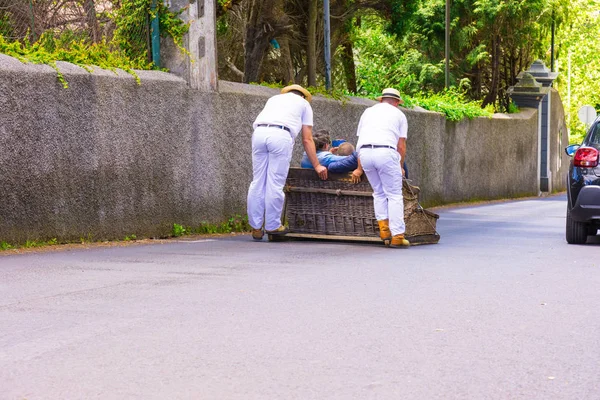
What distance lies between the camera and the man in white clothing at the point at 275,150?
11.9 metres

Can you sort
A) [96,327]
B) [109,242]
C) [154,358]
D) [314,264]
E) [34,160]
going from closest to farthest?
[154,358]
[96,327]
[314,264]
[34,160]
[109,242]

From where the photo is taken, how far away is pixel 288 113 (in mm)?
11984

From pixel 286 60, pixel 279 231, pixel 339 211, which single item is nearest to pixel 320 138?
pixel 339 211

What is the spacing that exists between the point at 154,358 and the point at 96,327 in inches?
34.3

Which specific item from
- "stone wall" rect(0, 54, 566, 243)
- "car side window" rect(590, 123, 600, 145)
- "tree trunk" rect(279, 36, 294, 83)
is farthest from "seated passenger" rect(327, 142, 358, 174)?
"tree trunk" rect(279, 36, 294, 83)

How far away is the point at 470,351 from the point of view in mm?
5609

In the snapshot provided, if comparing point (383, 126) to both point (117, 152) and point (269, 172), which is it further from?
point (117, 152)

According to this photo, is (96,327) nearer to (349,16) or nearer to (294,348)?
(294,348)

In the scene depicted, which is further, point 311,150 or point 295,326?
point 311,150

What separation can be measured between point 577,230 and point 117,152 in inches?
202

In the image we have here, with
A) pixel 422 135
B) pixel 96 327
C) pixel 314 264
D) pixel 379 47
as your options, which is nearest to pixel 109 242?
pixel 314 264

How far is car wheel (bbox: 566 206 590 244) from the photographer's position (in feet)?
40.9

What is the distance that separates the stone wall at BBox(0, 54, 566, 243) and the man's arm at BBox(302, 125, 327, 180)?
5.26 feet

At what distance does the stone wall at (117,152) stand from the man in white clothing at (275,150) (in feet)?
3.79
